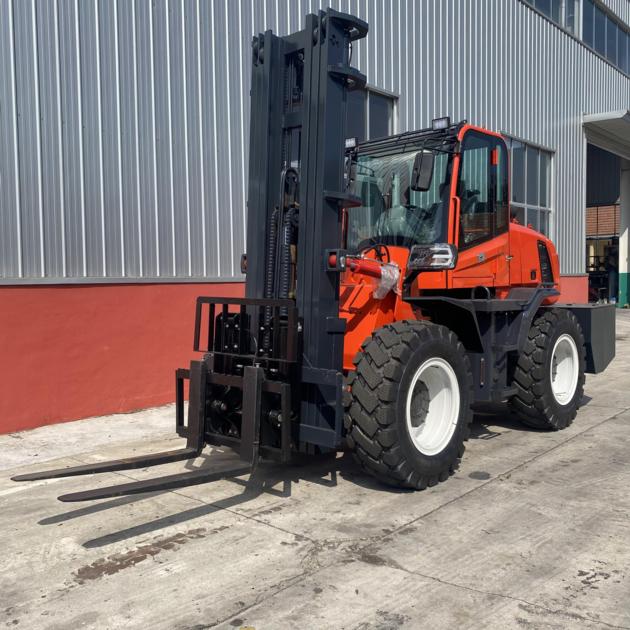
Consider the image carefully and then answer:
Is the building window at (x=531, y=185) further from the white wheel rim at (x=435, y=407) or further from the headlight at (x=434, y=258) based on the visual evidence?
the white wheel rim at (x=435, y=407)

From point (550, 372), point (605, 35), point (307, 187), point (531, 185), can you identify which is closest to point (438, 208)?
point (307, 187)

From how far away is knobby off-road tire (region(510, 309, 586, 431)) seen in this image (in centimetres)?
676

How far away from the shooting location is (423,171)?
17.0ft

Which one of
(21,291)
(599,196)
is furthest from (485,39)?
(599,196)

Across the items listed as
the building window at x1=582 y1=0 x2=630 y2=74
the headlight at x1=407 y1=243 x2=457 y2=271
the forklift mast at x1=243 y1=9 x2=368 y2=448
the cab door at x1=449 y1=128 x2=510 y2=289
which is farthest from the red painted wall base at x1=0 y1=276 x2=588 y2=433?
the building window at x1=582 y1=0 x2=630 y2=74

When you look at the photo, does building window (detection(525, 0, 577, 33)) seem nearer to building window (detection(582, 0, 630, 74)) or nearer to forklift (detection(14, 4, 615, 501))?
building window (detection(582, 0, 630, 74))

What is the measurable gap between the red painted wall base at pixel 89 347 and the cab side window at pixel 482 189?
3.99 metres

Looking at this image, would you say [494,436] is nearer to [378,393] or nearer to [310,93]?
[378,393]

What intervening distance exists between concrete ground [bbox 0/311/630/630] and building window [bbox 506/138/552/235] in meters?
11.0

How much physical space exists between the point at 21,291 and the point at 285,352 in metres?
3.65

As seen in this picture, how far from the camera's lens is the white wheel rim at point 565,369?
734 cm

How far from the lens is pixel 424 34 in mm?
12711

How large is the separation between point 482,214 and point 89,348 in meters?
4.56

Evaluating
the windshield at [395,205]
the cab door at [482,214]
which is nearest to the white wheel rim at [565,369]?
the cab door at [482,214]
